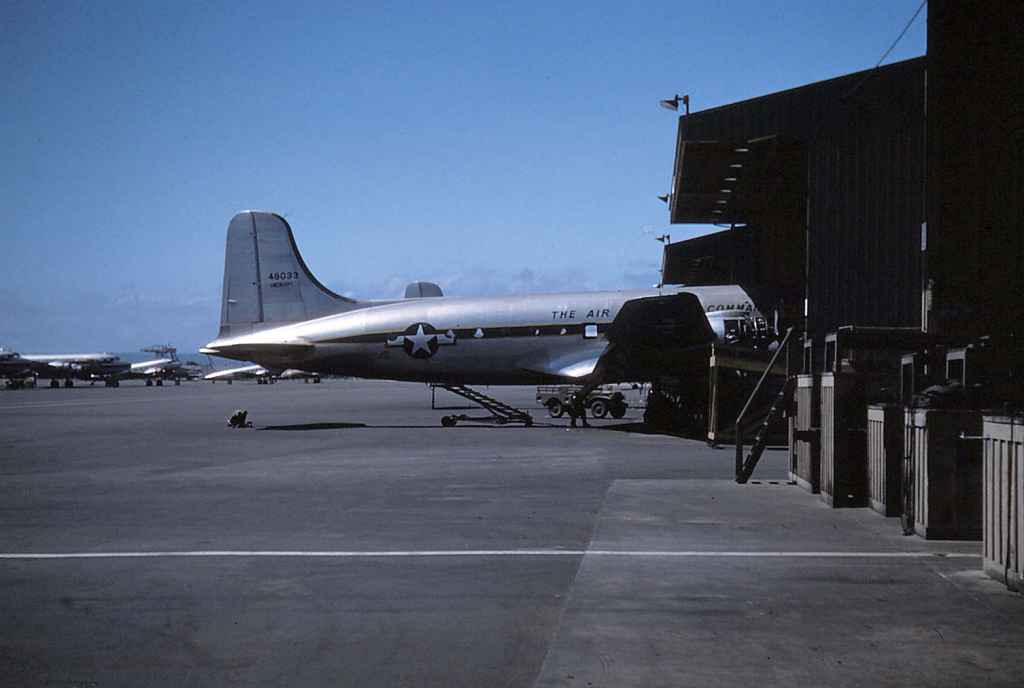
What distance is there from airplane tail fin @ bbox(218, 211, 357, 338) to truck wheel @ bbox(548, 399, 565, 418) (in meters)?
10.6

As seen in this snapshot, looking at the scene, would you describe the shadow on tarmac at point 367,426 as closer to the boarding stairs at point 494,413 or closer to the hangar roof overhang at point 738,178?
the boarding stairs at point 494,413

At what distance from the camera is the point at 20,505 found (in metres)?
14.5

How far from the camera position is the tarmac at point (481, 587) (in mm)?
6285

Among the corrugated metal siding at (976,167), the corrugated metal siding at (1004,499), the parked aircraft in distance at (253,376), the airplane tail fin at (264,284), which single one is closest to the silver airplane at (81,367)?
the parked aircraft in distance at (253,376)

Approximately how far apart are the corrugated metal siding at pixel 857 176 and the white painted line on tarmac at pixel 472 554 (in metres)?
13.9

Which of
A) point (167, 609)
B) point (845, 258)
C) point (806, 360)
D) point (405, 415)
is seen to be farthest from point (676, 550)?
point (405, 415)

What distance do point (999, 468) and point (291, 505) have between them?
967 centimetres

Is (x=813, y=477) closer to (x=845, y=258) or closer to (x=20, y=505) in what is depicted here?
(x=845, y=258)

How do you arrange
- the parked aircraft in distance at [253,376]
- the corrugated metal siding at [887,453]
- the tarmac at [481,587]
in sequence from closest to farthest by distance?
the tarmac at [481,587], the corrugated metal siding at [887,453], the parked aircraft in distance at [253,376]

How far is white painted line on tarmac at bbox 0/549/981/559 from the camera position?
33.2 ft

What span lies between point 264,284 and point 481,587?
101 ft

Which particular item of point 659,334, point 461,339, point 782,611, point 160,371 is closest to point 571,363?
point 461,339

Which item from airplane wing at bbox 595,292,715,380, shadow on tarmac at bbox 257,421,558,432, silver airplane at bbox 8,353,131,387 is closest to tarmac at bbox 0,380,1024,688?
airplane wing at bbox 595,292,715,380

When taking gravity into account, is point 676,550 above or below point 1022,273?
below
